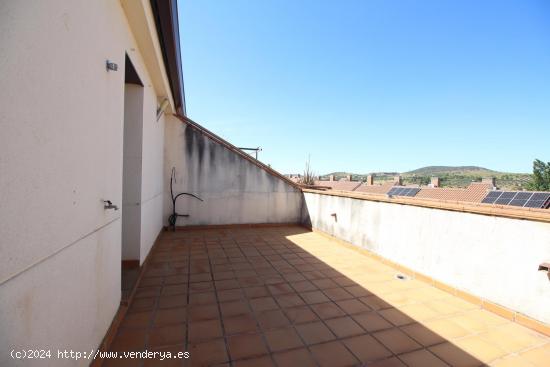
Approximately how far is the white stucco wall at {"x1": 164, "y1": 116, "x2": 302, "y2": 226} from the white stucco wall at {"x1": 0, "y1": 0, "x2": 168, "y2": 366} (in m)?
4.11

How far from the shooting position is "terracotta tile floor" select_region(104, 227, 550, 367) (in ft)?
6.30

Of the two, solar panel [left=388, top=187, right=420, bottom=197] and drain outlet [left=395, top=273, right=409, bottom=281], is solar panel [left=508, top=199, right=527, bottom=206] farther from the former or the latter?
drain outlet [left=395, top=273, right=409, bottom=281]

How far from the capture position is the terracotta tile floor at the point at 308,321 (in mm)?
1921

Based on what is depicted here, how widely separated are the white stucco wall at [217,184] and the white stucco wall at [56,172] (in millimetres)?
4111

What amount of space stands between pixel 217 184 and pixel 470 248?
5276mm

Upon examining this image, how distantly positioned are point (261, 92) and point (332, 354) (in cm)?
1123

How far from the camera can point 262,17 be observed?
21.9 feet

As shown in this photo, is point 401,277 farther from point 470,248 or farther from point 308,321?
point 308,321

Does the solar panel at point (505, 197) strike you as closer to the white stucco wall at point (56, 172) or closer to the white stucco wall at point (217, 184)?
the white stucco wall at point (217, 184)

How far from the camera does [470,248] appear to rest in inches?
114

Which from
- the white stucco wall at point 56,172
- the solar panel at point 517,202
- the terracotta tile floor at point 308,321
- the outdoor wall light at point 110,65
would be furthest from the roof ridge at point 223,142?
the solar panel at point 517,202

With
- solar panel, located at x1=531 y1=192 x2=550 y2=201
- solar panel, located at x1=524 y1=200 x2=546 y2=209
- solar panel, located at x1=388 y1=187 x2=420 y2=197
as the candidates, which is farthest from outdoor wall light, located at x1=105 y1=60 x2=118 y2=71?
solar panel, located at x1=388 y1=187 x2=420 y2=197

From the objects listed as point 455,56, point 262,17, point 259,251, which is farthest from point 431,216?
point 455,56

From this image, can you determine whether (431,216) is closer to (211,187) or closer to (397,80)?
(211,187)
